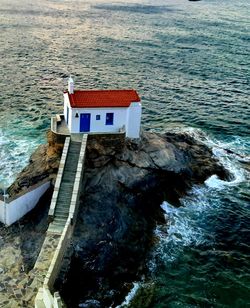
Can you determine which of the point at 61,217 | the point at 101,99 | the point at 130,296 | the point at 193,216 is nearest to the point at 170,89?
the point at 101,99

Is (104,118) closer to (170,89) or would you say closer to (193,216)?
(193,216)

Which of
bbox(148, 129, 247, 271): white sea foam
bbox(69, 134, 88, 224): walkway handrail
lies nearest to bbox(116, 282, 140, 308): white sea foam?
bbox(148, 129, 247, 271): white sea foam

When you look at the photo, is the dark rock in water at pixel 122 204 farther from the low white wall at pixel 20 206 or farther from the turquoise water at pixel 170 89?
the low white wall at pixel 20 206

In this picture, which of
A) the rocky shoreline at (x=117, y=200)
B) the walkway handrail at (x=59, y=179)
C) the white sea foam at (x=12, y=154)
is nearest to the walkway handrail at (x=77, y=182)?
the rocky shoreline at (x=117, y=200)

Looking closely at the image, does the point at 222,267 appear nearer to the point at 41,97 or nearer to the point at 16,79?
the point at 41,97

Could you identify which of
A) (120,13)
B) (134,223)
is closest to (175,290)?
(134,223)

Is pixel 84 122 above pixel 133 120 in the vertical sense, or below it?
below
